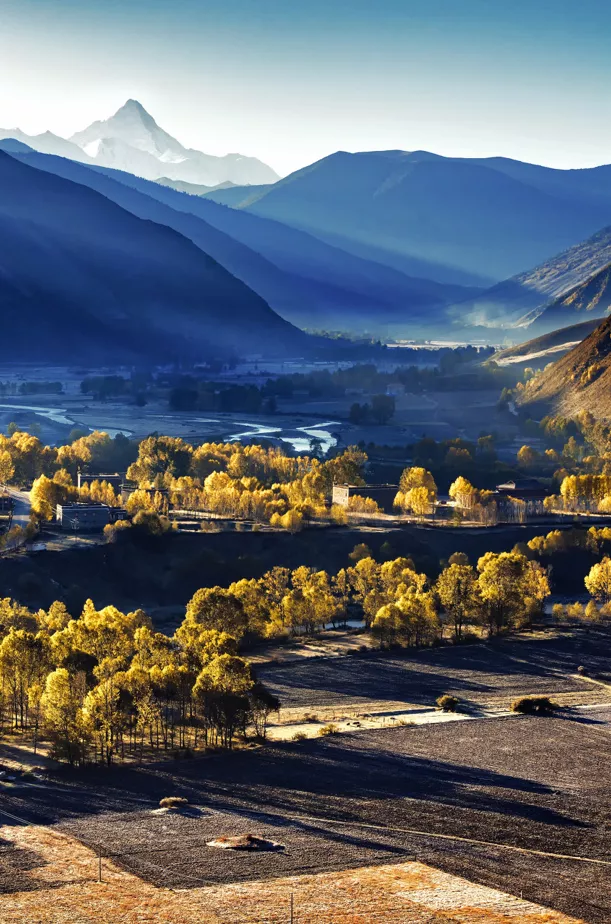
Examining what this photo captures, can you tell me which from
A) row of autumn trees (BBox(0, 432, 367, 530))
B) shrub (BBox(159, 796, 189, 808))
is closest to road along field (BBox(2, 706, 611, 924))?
shrub (BBox(159, 796, 189, 808))

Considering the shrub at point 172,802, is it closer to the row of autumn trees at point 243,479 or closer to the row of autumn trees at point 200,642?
the row of autumn trees at point 200,642

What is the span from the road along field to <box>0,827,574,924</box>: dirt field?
670 millimetres

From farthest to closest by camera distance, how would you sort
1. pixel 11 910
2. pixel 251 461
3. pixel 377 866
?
pixel 251 461 < pixel 377 866 < pixel 11 910

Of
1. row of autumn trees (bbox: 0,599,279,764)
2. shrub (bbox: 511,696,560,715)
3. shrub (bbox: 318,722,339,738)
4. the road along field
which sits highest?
row of autumn trees (bbox: 0,599,279,764)

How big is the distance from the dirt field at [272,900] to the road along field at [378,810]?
67 centimetres

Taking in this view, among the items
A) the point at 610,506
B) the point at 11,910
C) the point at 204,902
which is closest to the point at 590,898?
the point at 204,902

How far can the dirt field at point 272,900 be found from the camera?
5166 cm

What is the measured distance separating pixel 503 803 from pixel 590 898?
10667 millimetres

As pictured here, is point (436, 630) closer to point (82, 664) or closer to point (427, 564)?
point (427, 564)

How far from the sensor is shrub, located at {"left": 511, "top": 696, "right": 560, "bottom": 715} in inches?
3169

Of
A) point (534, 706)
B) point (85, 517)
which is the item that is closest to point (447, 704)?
point (534, 706)

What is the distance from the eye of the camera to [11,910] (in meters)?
52.0

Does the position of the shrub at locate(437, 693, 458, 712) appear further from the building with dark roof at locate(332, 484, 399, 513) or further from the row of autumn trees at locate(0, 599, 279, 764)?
the building with dark roof at locate(332, 484, 399, 513)

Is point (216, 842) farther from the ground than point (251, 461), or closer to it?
closer to it
